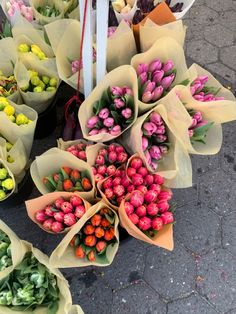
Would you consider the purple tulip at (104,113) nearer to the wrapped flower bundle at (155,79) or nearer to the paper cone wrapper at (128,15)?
the wrapped flower bundle at (155,79)

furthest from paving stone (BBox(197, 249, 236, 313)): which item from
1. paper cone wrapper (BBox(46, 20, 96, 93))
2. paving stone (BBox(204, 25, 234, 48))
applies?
paving stone (BBox(204, 25, 234, 48))

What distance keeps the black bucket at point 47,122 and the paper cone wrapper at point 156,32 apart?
0.58 m

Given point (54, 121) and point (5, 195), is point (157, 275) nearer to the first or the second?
point (5, 195)

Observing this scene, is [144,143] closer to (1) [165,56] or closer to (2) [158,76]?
(2) [158,76]

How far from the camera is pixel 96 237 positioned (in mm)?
1335

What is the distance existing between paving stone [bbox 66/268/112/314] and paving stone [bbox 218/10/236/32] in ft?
7.39

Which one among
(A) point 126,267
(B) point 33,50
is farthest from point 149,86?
(A) point 126,267

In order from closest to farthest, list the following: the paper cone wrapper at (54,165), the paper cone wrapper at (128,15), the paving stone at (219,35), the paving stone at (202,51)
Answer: the paper cone wrapper at (54,165)
the paper cone wrapper at (128,15)
the paving stone at (202,51)
the paving stone at (219,35)

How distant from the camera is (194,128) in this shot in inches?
58.4

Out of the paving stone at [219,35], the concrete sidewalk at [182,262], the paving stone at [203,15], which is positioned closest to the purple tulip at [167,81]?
the concrete sidewalk at [182,262]

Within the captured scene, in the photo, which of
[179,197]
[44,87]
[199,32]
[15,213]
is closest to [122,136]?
[44,87]

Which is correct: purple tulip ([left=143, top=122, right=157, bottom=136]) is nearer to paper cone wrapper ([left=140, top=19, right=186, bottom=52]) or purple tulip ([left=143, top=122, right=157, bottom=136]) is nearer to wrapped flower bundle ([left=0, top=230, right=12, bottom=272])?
paper cone wrapper ([left=140, top=19, right=186, bottom=52])

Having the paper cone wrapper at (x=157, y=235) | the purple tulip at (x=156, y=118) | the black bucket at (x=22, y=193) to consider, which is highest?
the purple tulip at (x=156, y=118)

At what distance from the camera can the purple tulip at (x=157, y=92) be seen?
4.66ft
